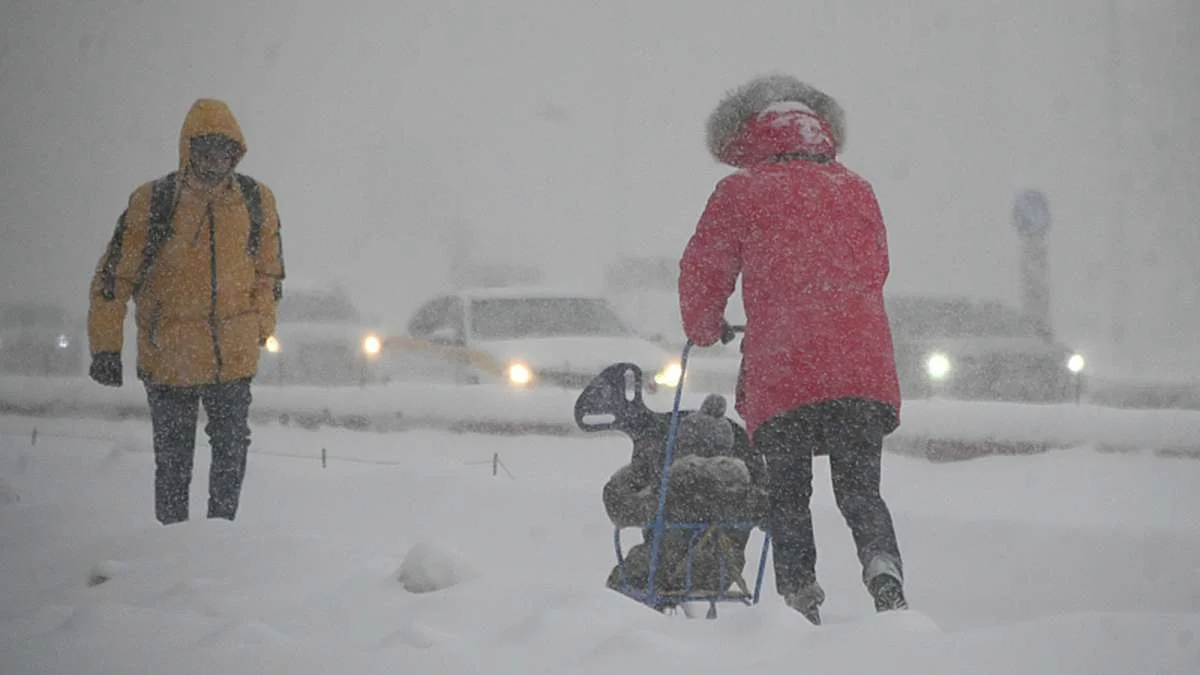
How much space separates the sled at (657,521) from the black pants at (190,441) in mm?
1542

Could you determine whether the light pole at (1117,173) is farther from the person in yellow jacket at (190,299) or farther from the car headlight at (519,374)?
the person in yellow jacket at (190,299)

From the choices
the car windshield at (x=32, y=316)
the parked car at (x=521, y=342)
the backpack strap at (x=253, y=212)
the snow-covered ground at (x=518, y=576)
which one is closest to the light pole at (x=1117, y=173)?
the parked car at (x=521, y=342)

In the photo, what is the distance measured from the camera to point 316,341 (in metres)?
15.9

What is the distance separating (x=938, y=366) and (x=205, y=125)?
10102 millimetres

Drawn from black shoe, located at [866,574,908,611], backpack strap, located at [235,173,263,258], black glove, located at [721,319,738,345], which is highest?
backpack strap, located at [235,173,263,258]

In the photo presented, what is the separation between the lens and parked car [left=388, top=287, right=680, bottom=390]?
1134cm

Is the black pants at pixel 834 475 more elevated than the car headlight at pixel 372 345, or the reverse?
the car headlight at pixel 372 345

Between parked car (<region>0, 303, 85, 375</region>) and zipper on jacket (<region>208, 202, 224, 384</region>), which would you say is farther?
parked car (<region>0, 303, 85, 375</region>)

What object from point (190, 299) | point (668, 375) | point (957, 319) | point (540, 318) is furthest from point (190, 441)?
point (957, 319)

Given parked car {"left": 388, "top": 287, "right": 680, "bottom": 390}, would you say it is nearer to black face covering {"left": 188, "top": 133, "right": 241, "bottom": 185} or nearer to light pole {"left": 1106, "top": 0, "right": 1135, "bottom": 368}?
black face covering {"left": 188, "top": 133, "right": 241, "bottom": 185}

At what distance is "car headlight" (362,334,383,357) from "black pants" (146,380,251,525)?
793 centimetres

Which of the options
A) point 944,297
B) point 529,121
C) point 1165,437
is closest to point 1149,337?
point 944,297

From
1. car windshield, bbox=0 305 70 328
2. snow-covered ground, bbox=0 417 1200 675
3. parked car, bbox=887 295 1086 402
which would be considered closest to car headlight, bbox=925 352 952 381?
parked car, bbox=887 295 1086 402

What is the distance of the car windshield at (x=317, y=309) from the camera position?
53.9 ft
